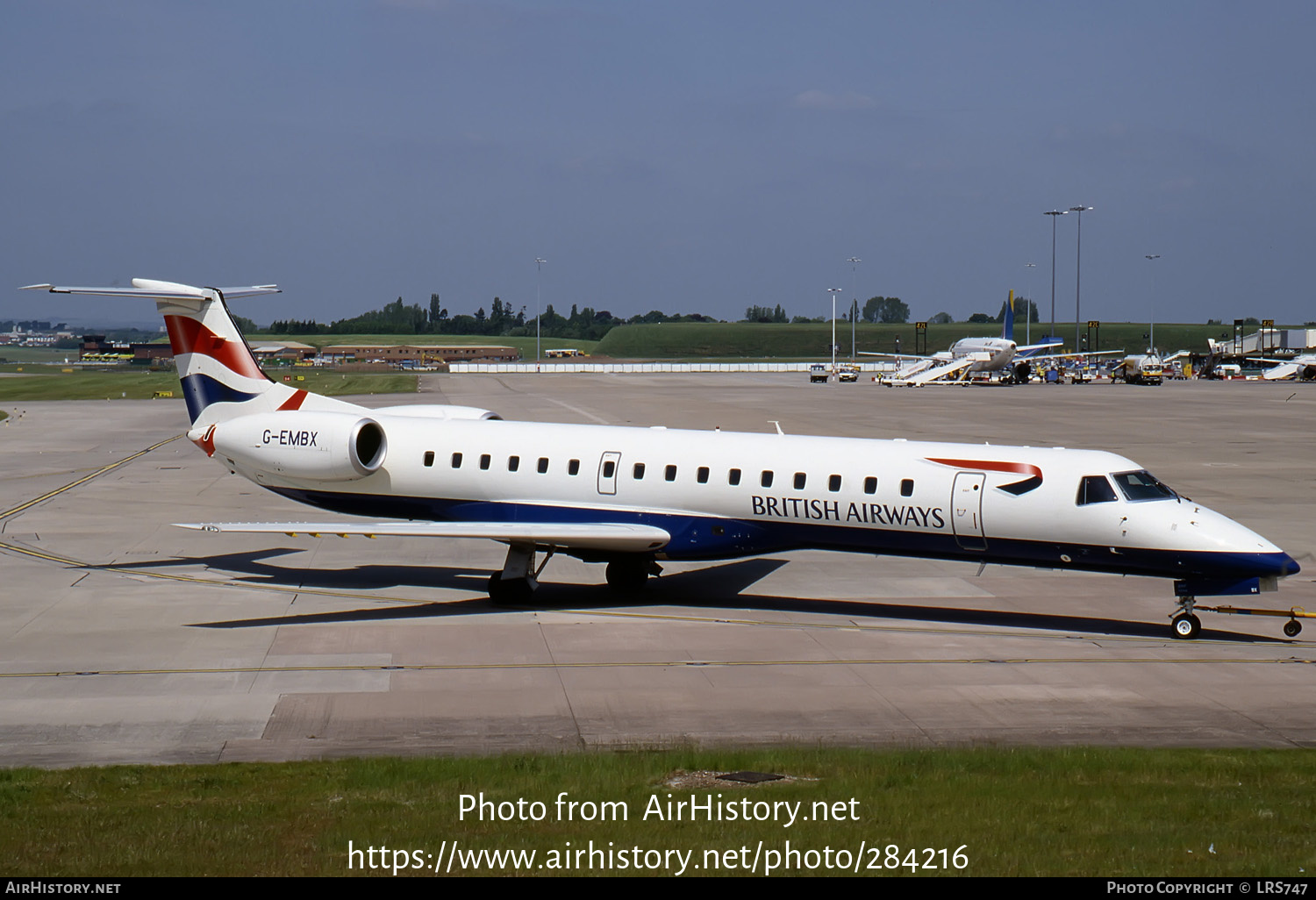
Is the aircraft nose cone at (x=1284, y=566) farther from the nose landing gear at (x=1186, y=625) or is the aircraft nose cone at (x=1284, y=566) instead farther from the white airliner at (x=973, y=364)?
the white airliner at (x=973, y=364)

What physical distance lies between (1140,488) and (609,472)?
27.5 ft

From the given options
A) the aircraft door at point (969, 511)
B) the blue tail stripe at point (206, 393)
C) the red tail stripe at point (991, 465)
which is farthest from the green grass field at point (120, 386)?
the aircraft door at point (969, 511)

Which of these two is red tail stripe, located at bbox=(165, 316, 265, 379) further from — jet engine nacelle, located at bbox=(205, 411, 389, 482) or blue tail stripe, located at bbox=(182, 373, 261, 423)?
jet engine nacelle, located at bbox=(205, 411, 389, 482)

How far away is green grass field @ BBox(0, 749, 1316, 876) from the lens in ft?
31.4

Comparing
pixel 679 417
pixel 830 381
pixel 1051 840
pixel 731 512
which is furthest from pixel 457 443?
pixel 830 381

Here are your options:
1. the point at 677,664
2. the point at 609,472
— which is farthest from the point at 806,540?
the point at 677,664

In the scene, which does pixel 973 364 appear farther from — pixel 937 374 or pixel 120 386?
pixel 120 386

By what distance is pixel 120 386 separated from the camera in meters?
106

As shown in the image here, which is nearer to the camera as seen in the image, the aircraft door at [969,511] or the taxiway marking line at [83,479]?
the aircraft door at [969,511]

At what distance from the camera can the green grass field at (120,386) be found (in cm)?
9244

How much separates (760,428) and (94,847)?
2055 inches

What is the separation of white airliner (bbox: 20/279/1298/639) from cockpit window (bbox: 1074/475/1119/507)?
1.0 inches

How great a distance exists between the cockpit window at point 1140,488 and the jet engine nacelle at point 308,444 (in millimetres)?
12407

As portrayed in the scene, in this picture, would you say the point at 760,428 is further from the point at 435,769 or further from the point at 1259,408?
the point at 435,769
